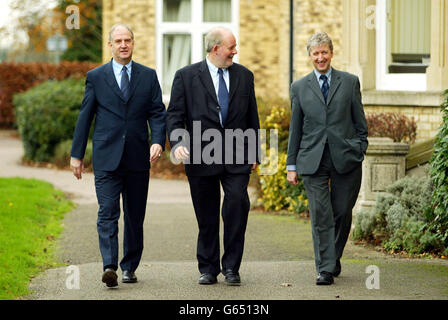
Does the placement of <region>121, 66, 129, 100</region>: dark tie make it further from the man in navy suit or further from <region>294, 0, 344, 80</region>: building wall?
<region>294, 0, 344, 80</region>: building wall

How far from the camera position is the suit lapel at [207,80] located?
7.05 metres

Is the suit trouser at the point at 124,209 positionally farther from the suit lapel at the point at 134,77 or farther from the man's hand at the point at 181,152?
the suit lapel at the point at 134,77

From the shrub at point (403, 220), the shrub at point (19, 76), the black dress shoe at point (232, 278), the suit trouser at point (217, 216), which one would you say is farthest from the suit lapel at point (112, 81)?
the shrub at point (19, 76)

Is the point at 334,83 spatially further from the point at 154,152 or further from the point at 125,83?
the point at 125,83

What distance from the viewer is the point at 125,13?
59.5 ft

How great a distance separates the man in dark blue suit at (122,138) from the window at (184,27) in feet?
36.4

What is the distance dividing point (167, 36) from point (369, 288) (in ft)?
40.5

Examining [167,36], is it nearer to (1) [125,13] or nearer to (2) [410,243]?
(1) [125,13]

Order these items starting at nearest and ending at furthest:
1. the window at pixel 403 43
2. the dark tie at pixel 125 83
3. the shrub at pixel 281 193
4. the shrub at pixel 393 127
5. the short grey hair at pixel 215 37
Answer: the short grey hair at pixel 215 37 → the dark tie at pixel 125 83 → the shrub at pixel 393 127 → the shrub at pixel 281 193 → the window at pixel 403 43

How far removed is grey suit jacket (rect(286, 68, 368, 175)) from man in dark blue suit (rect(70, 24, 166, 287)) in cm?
111

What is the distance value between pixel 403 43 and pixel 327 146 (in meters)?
5.72

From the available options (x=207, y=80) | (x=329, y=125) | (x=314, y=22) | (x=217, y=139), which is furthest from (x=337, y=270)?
(x=314, y=22)

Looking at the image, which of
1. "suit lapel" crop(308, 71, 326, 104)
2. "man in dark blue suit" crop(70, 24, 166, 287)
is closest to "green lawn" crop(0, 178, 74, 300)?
"man in dark blue suit" crop(70, 24, 166, 287)
